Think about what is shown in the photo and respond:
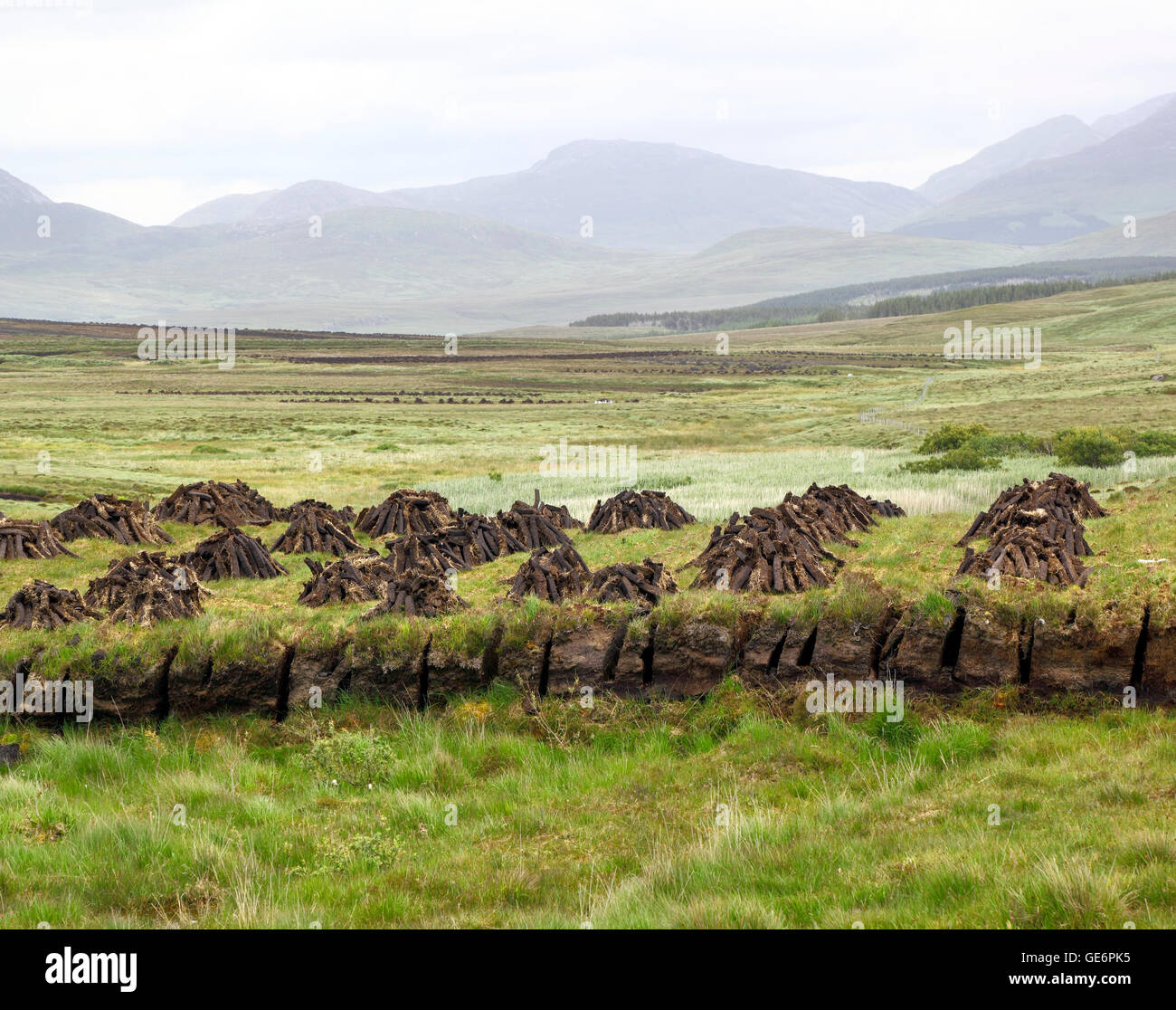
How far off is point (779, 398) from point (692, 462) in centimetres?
4929

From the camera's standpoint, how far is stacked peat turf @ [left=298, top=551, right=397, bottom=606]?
49.1 ft

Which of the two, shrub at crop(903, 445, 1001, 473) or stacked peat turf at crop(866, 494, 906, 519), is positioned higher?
shrub at crop(903, 445, 1001, 473)

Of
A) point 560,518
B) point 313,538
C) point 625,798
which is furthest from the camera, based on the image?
point 560,518

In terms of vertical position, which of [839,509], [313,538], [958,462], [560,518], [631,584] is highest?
[958,462]

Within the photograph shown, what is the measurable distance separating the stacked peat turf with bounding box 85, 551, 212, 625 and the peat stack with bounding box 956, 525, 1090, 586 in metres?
10.6

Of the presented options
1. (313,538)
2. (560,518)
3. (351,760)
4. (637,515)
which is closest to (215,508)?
(313,538)

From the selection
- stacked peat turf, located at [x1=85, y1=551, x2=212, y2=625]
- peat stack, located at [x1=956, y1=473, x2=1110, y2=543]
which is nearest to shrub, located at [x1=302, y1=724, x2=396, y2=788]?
stacked peat turf, located at [x1=85, y1=551, x2=212, y2=625]

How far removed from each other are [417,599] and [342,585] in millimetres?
2064

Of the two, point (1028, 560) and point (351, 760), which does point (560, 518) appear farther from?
point (351, 760)

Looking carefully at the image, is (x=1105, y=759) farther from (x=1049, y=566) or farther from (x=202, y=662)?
(x=202, y=662)

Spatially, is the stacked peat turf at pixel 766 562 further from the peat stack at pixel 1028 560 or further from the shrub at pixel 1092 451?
the shrub at pixel 1092 451

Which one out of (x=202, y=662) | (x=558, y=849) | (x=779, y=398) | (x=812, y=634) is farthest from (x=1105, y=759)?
(x=779, y=398)

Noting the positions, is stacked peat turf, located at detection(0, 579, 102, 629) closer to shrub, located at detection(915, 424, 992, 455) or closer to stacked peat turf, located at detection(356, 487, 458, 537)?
stacked peat turf, located at detection(356, 487, 458, 537)

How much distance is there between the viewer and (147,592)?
1398cm
